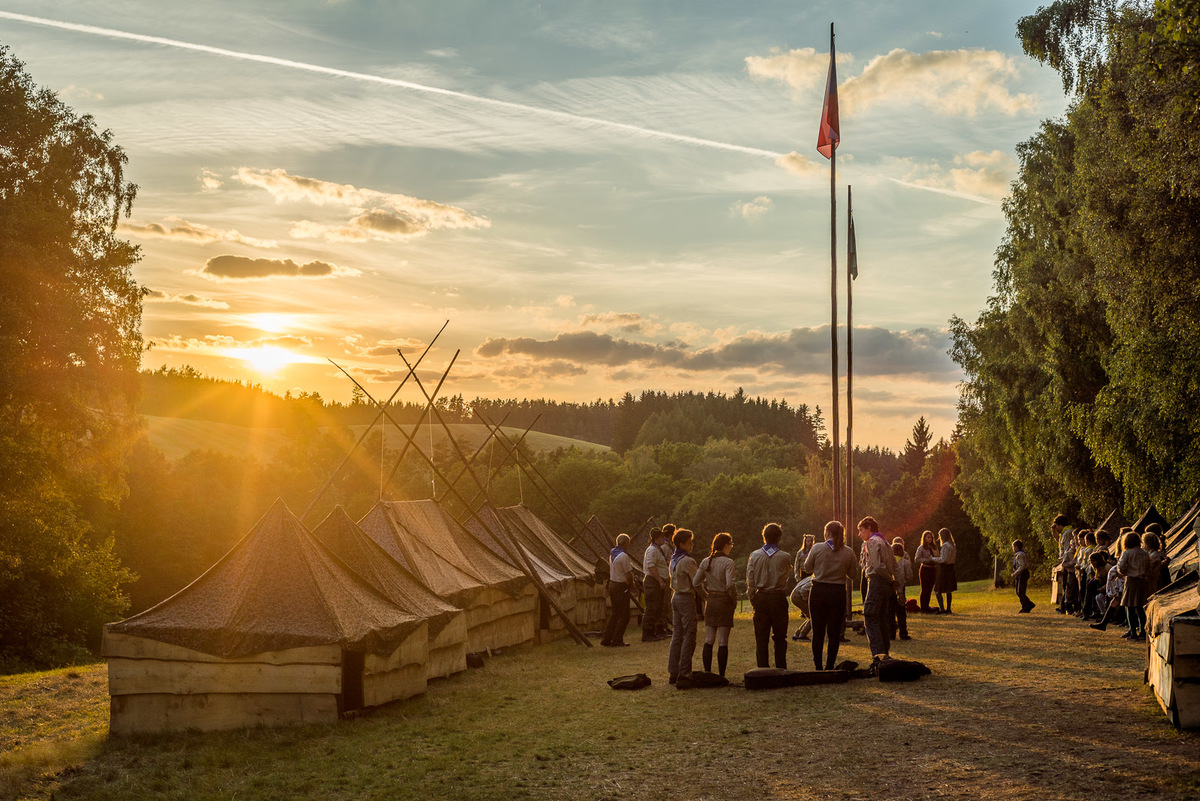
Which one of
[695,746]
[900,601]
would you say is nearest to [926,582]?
[900,601]

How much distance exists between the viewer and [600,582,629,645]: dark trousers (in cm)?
1894

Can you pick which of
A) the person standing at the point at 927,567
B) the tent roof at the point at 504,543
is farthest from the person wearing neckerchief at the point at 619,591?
the person standing at the point at 927,567

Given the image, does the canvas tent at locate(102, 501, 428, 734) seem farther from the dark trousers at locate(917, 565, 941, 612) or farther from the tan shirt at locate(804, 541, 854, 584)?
the dark trousers at locate(917, 565, 941, 612)

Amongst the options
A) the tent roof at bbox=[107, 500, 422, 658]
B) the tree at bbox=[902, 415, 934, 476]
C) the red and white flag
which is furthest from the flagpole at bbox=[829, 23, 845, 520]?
the tree at bbox=[902, 415, 934, 476]

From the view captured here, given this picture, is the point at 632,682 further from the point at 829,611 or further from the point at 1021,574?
the point at 1021,574

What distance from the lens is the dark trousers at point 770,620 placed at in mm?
12914

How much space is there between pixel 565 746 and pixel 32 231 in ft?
55.3

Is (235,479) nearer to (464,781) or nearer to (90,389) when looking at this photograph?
(90,389)

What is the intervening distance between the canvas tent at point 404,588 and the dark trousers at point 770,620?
14.5 ft

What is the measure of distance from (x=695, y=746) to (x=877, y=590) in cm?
446

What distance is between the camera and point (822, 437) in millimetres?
143000

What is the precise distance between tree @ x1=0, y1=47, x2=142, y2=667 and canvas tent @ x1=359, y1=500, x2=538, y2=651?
8.02 m

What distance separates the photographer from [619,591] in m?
19.0

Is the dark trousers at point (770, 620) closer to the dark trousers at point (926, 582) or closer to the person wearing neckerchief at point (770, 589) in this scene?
the person wearing neckerchief at point (770, 589)
